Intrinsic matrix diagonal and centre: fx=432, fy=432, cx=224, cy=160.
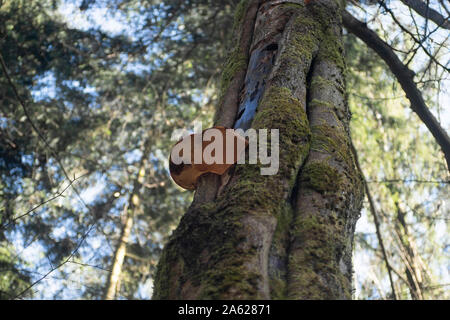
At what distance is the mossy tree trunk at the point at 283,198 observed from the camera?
5.46 feet

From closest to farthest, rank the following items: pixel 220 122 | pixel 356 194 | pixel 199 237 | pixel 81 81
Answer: pixel 199 237
pixel 356 194
pixel 220 122
pixel 81 81

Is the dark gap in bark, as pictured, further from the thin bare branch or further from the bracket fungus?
the thin bare branch

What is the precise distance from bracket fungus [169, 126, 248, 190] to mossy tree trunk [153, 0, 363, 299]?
0.07 metres

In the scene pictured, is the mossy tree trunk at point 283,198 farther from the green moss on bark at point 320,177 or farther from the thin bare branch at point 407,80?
the thin bare branch at point 407,80

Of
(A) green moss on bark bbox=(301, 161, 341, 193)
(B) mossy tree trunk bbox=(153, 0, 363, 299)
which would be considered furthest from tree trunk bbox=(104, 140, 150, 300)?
(A) green moss on bark bbox=(301, 161, 341, 193)

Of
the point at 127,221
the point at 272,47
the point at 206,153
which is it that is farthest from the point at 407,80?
the point at 127,221

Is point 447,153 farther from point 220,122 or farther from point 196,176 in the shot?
point 196,176

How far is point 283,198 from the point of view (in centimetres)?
196

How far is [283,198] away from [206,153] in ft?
1.53

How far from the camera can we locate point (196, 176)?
2.32m

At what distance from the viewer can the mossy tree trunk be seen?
1663 mm

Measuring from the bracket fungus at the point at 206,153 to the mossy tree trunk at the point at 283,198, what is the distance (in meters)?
0.07
